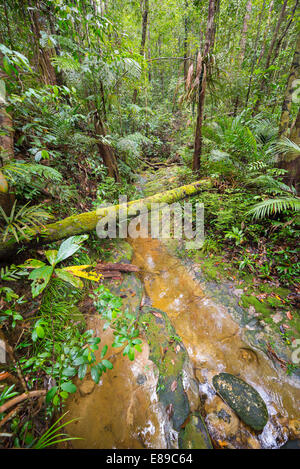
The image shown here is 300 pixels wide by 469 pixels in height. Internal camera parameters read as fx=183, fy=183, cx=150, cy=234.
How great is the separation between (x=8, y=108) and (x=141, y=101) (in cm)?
993

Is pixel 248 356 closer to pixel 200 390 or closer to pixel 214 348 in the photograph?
pixel 214 348

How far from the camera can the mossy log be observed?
2.44m

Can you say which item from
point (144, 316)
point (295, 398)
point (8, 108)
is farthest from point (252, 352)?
point (8, 108)

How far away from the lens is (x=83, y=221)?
10.3ft

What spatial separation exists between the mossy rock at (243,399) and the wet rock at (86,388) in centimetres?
135

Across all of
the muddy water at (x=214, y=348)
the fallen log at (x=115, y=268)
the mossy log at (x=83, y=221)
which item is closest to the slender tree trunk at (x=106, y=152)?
the mossy log at (x=83, y=221)

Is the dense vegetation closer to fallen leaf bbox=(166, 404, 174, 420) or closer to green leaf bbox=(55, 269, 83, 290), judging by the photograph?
green leaf bbox=(55, 269, 83, 290)

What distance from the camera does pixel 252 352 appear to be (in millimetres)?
2289

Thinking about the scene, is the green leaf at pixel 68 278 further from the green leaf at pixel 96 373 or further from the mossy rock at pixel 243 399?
the mossy rock at pixel 243 399

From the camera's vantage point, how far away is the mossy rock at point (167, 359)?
Answer: 1830 mm

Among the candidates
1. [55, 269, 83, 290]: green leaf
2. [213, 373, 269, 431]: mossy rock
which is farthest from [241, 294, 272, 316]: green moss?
[55, 269, 83, 290]: green leaf

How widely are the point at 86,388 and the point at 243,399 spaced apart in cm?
163

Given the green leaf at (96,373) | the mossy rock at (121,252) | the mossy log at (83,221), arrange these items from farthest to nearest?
the mossy rock at (121,252) < the mossy log at (83,221) < the green leaf at (96,373)

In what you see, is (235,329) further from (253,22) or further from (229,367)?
(253,22)
